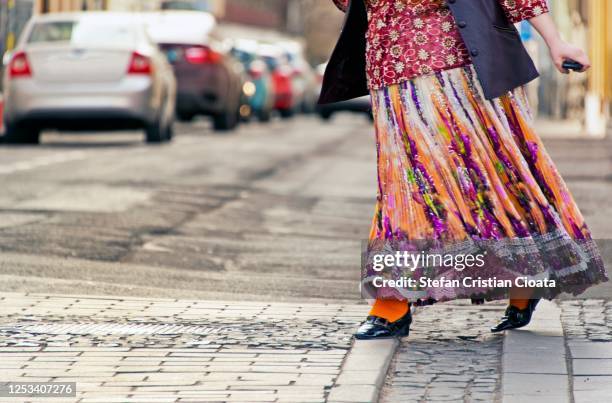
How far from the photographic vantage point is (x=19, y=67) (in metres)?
19.6

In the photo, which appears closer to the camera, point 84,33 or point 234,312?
point 234,312

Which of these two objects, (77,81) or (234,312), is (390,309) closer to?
(234,312)

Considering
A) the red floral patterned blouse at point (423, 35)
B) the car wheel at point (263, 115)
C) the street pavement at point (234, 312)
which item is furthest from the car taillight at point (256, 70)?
the red floral patterned blouse at point (423, 35)

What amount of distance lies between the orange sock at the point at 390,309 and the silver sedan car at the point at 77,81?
1384cm

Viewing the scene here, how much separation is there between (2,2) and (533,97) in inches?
736

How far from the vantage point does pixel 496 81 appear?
5902 millimetres

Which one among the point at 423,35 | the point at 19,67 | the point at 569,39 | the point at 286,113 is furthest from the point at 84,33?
the point at 569,39

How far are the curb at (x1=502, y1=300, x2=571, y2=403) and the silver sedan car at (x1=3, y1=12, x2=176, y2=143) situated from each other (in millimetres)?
13499

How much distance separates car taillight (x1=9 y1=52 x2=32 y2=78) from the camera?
19.6m

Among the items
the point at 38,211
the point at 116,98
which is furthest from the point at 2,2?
the point at 38,211

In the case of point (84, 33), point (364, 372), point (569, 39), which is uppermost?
point (364, 372)

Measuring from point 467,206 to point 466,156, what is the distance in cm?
16

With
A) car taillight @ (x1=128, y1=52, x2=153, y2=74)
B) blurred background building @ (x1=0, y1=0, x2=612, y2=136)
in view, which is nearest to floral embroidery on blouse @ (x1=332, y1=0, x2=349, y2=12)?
car taillight @ (x1=128, y1=52, x2=153, y2=74)

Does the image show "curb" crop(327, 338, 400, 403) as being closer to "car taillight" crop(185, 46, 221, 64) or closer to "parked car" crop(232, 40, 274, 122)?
"car taillight" crop(185, 46, 221, 64)
